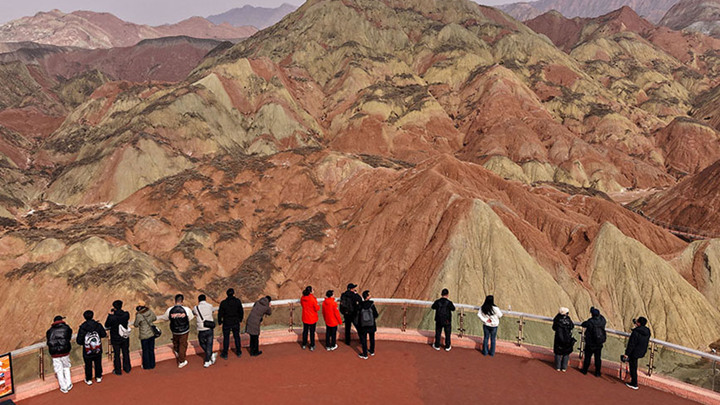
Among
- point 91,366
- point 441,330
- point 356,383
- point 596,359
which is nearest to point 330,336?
point 356,383

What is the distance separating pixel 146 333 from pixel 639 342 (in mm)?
12528

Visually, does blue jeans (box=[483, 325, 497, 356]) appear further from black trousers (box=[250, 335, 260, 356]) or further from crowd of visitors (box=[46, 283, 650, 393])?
black trousers (box=[250, 335, 260, 356])

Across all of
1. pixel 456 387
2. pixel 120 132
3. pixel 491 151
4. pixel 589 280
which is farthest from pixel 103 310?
pixel 491 151

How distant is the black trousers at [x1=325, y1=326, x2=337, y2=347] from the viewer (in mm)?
14094

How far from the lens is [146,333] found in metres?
12.6

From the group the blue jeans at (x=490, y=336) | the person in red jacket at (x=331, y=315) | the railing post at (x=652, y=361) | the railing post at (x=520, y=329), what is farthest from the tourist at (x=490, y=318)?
the person in red jacket at (x=331, y=315)

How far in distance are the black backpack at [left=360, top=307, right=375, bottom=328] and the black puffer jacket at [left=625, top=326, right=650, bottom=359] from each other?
6.62 metres

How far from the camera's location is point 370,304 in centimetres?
1358

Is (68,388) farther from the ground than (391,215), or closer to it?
closer to it

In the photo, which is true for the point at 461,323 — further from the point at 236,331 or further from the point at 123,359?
the point at 123,359

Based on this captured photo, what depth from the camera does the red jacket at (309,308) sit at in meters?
13.8

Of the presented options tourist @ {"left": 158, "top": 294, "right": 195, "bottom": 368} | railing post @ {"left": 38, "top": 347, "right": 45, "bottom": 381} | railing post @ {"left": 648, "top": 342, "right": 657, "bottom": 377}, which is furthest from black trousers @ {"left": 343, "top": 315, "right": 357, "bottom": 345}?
railing post @ {"left": 648, "top": 342, "right": 657, "bottom": 377}

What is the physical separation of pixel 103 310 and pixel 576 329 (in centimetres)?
3604

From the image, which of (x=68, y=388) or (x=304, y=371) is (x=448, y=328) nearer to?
(x=304, y=371)
